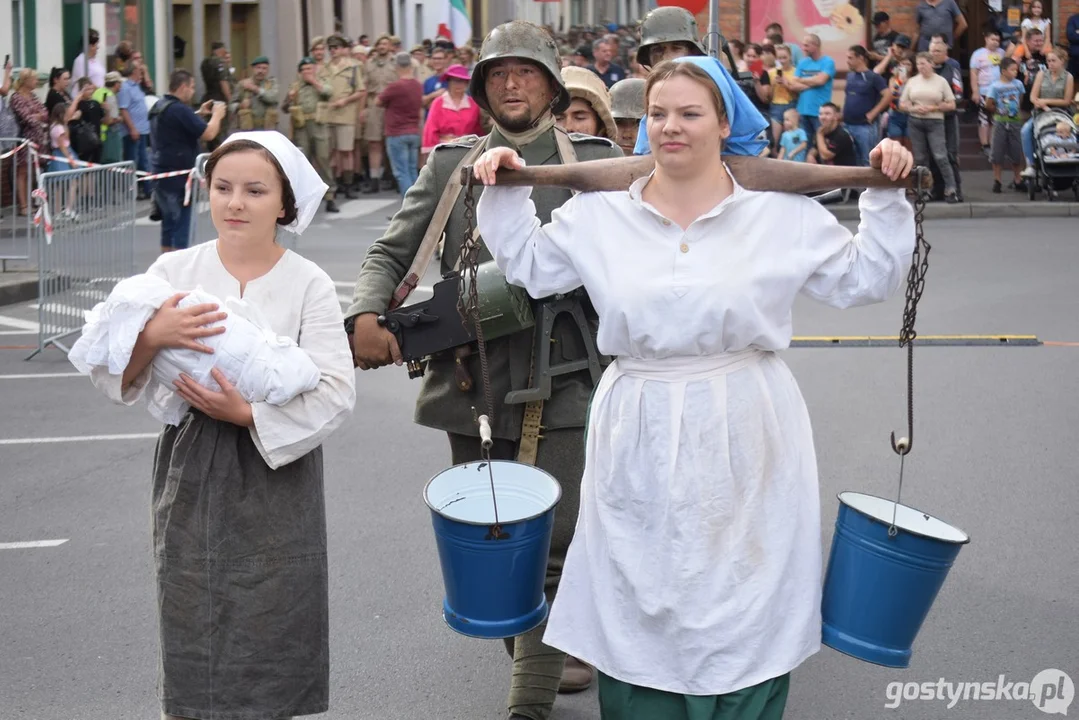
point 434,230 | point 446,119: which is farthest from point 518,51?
point 446,119

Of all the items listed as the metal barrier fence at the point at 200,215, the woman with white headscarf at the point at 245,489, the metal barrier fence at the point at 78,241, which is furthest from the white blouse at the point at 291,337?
the metal barrier fence at the point at 200,215

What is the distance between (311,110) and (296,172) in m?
18.2

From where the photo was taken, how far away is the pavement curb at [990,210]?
18562 millimetres

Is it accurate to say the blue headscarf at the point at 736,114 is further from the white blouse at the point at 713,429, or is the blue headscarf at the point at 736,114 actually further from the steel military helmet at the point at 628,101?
the steel military helmet at the point at 628,101

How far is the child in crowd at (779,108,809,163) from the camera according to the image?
61.8ft

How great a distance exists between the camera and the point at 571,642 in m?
3.65

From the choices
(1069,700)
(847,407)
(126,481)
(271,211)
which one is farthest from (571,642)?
(847,407)

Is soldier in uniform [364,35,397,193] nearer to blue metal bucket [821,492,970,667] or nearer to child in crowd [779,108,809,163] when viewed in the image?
child in crowd [779,108,809,163]

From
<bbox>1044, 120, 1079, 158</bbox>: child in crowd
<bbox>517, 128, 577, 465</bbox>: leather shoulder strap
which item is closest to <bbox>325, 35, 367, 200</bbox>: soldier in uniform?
<bbox>1044, 120, 1079, 158</bbox>: child in crowd

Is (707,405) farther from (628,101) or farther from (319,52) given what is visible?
(319,52)

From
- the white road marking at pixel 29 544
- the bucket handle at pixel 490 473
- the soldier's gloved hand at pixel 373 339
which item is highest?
the soldier's gloved hand at pixel 373 339

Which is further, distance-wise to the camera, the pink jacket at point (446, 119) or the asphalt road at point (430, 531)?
the pink jacket at point (446, 119)

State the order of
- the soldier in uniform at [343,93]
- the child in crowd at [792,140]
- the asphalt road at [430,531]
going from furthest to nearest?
the soldier in uniform at [343,93] → the child in crowd at [792,140] → the asphalt road at [430,531]

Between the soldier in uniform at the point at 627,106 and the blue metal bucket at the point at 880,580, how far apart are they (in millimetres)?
3354
